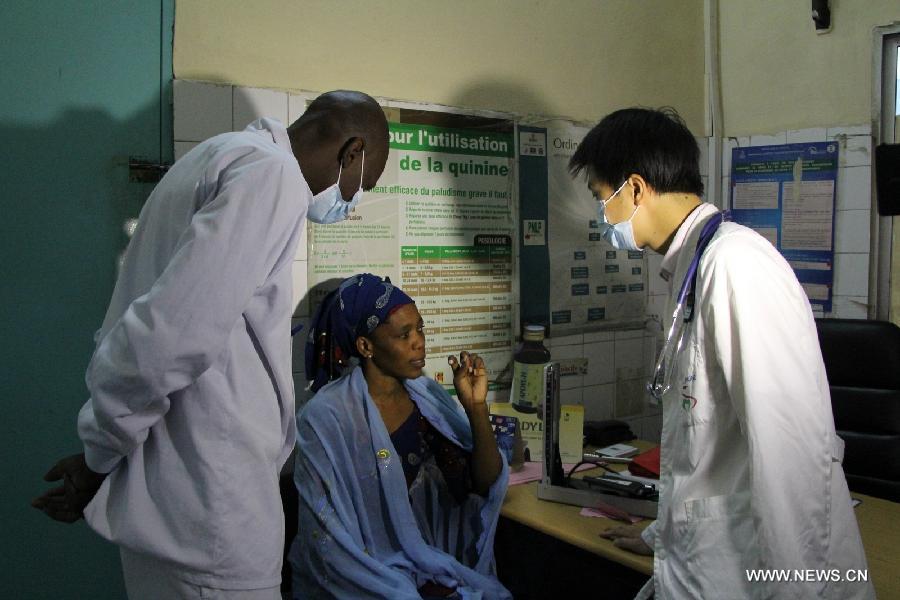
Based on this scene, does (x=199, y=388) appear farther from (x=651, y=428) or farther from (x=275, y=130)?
(x=651, y=428)

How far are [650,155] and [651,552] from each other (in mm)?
889

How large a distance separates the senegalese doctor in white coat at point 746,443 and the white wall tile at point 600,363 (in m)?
1.40

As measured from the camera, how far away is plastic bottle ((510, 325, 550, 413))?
2449 mm

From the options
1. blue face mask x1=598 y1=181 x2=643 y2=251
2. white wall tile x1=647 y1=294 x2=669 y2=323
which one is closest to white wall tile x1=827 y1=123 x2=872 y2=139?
white wall tile x1=647 y1=294 x2=669 y2=323

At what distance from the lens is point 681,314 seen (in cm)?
139

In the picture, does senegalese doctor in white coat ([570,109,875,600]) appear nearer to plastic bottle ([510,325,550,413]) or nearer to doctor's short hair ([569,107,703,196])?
doctor's short hair ([569,107,703,196])

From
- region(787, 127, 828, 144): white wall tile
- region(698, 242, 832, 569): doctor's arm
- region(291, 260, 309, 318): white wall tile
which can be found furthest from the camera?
region(787, 127, 828, 144): white wall tile

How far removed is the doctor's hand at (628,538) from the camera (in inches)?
63.4

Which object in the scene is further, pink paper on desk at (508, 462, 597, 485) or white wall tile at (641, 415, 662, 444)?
white wall tile at (641, 415, 662, 444)

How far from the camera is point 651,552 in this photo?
1602mm

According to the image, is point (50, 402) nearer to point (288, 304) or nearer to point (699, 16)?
point (288, 304)

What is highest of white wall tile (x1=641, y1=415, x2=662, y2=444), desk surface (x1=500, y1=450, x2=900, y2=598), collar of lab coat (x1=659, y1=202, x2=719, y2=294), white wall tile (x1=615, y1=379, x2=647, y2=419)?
collar of lab coat (x1=659, y1=202, x2=719, y2=294)

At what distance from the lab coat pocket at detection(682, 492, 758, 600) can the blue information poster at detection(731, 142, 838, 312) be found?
2.07m

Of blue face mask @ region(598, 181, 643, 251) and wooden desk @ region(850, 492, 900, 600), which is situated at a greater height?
blue face mask @ region(598, 181, 643, 251)
